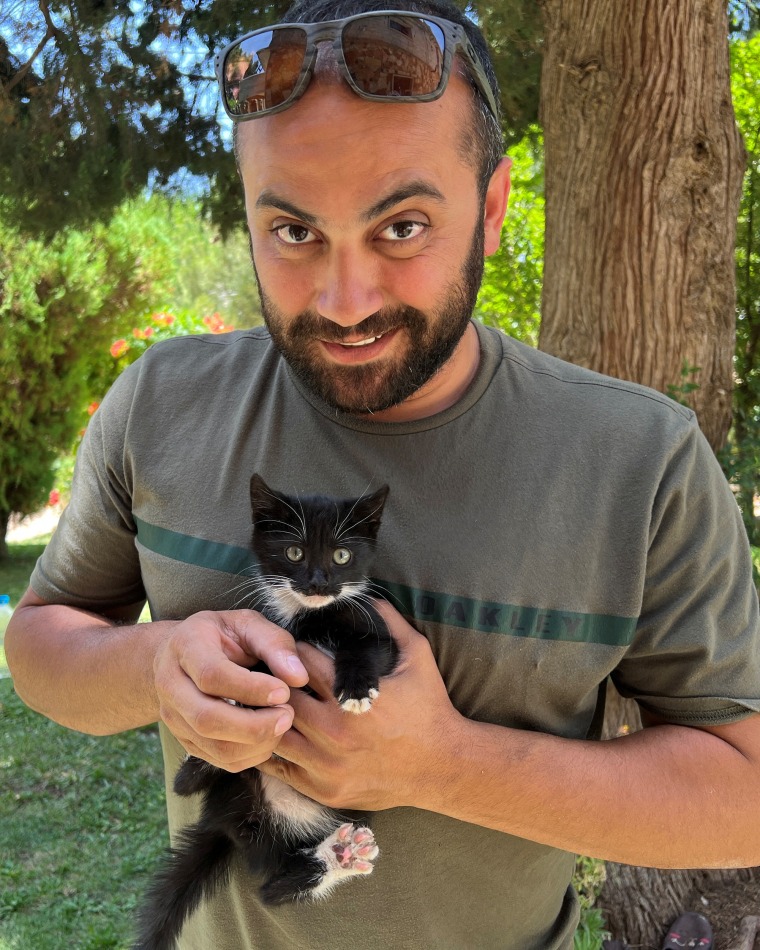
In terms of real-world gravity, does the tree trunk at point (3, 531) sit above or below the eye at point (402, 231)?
below

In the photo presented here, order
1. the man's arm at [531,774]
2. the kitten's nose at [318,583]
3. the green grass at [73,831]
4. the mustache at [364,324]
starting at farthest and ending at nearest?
the green grass at [73,831], the kitten's nose at [318,583], the mustache at [364,324], the man's arm at [531,774]

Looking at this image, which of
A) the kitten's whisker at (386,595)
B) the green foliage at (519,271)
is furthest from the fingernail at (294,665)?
the green foliage at (519,271)

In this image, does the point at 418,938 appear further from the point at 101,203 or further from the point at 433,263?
the point at 101,203

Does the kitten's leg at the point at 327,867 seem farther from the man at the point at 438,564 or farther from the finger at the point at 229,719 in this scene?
the finger at the point at 229,719

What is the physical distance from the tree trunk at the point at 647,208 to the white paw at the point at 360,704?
110 inches

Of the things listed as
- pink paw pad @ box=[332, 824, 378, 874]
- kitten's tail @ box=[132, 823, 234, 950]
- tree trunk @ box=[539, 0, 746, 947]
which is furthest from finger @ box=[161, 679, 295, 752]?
tree trunk @ box=[539, 0, 746, 947]

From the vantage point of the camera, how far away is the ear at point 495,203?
1.98m

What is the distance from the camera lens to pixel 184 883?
1.92 m

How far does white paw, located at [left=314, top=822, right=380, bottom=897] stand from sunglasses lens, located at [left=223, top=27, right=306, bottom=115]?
1525mm

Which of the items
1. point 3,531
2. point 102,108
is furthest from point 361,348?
point 3,531

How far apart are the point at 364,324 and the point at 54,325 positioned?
9.67 metres

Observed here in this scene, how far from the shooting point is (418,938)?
1768 mm

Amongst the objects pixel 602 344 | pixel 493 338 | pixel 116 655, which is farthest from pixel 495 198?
pixel 602 344

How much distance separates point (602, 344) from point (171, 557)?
284cm
